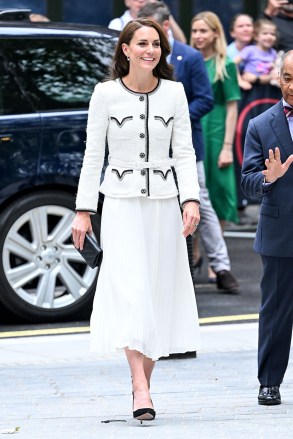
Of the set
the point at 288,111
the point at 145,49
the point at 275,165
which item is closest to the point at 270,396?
the point at 275,165

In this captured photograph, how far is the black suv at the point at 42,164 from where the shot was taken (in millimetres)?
9617

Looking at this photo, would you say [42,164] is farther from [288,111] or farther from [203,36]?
[288,111]

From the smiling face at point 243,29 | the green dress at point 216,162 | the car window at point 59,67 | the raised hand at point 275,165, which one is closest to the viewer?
the raised hand at point 275,165

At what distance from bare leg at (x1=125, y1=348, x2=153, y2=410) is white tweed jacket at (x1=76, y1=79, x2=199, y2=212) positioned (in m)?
0.70

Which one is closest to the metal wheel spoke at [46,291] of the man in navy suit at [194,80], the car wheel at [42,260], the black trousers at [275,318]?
the car wheel at [42,260]

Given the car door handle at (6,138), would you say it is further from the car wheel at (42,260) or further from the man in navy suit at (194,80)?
the man in navy suit at (194,80)

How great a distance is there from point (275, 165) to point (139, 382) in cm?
116

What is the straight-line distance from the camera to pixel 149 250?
6938mm

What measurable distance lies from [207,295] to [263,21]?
4582mm

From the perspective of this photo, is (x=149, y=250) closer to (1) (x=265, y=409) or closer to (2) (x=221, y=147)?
(1) (x=265, y=409)

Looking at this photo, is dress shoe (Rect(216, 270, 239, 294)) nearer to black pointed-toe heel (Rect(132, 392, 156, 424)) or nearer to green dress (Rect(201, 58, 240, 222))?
green dress (Rect(201, 58, 240, 222))

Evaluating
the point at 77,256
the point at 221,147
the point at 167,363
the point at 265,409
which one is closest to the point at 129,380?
the point at 167,363

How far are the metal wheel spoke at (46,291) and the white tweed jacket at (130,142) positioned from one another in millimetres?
2823

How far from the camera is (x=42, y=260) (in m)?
9.74
